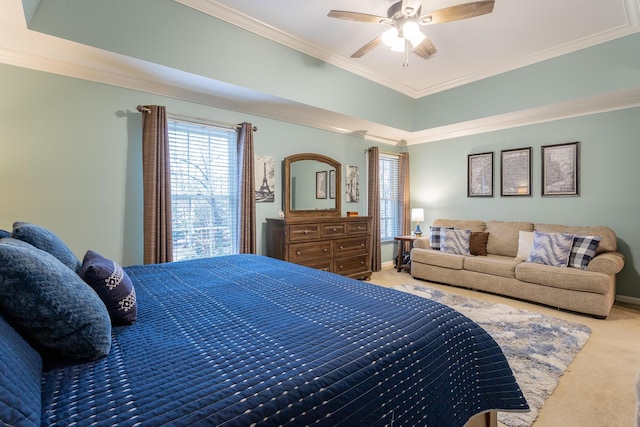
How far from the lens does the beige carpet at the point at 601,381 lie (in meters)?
1.73

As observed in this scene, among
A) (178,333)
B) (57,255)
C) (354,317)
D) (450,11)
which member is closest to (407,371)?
(354,317)

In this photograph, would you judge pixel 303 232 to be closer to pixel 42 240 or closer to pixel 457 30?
pixel 42 240

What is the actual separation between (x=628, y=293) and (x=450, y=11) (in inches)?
158

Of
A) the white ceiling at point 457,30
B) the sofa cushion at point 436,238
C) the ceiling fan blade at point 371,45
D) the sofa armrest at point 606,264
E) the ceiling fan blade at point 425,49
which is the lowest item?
the sofa armrest at point 606,264

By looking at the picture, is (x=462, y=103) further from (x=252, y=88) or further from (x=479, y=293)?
(x=252, y=88)

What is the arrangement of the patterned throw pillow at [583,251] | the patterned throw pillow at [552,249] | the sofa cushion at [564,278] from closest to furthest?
the sofa cushion at [564,278] → the patterned throw pillow at [583,251] → the patterned throw pillow at [552,249]

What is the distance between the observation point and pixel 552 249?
3662mm

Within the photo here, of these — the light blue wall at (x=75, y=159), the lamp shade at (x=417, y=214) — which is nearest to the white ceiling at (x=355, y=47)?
the light blue wall at (x=75, y=159)

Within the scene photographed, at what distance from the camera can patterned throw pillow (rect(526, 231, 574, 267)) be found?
3.56 metres

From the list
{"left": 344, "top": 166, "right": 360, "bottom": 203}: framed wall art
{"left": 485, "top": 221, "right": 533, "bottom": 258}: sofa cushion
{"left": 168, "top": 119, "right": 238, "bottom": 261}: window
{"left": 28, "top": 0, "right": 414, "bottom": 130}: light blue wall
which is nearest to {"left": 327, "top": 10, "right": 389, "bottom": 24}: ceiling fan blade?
{"left": 28, "top": 0, "right": 414, "bottom": 130}: light blue wall

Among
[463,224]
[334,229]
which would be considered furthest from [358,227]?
[463,224]

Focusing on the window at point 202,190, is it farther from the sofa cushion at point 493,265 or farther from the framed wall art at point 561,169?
the framed wall art at point 561,169

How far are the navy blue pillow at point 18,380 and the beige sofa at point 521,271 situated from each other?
431cm

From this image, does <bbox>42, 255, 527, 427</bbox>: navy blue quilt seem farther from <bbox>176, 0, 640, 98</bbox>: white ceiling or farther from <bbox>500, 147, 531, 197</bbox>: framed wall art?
<bbox>500, 147, 531, 197</bbox>: framed wall art
